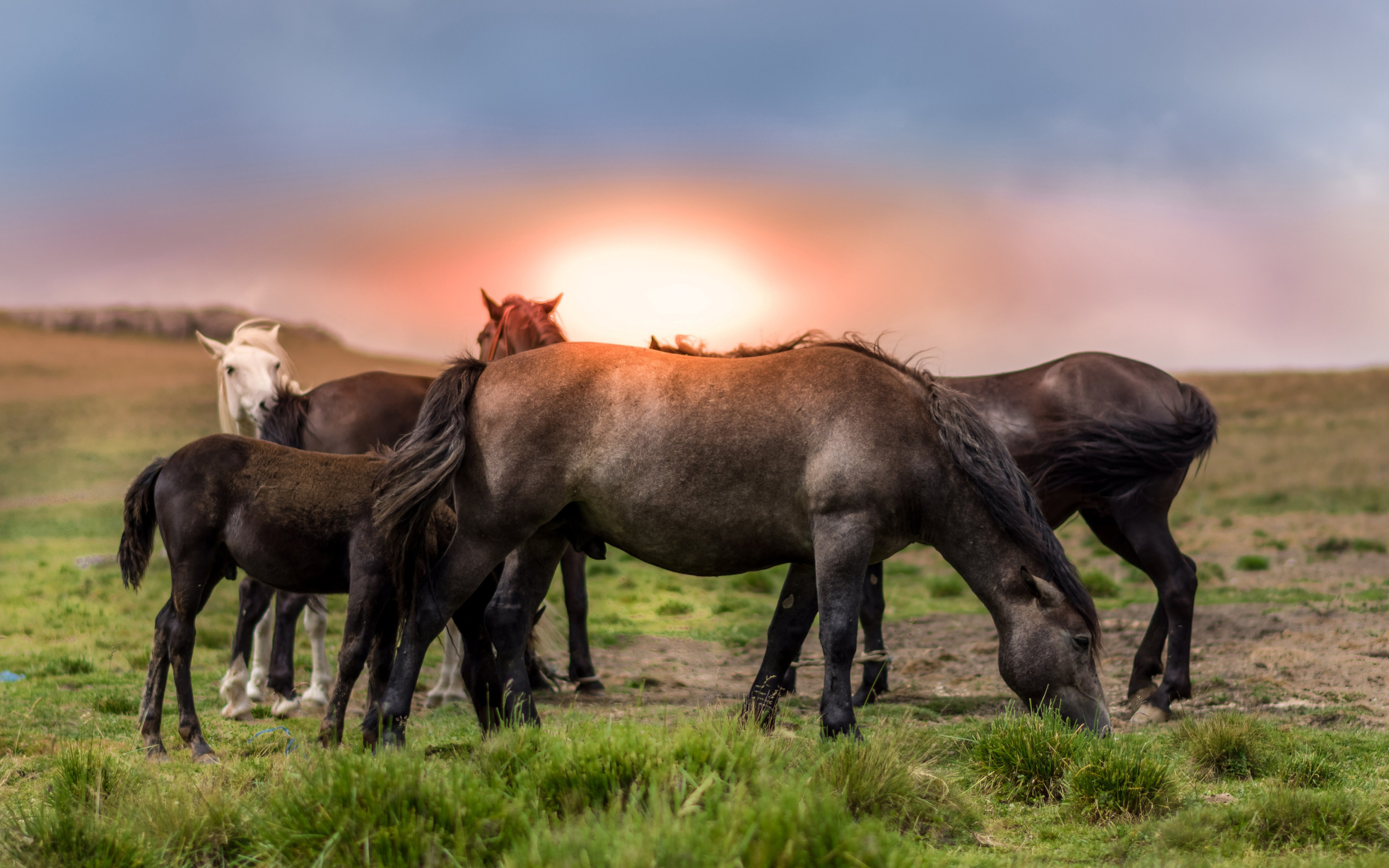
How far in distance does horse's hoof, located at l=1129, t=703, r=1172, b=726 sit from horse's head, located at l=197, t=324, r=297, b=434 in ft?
22.4

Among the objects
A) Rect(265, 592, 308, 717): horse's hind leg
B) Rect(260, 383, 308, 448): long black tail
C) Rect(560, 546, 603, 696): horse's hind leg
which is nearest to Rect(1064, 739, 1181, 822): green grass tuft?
Rect(560, 546, 603, 696): horse's hind leg

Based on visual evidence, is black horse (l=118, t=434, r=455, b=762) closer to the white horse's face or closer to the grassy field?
the grassy field

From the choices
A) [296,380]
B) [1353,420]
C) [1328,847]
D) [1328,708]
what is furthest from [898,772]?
[1353,420]

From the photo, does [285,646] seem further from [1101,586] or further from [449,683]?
[1101,586]

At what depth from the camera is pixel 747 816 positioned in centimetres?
283

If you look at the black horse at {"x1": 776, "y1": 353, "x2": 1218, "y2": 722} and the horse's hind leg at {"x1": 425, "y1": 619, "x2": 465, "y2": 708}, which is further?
the horse's hind leg at {"x1": 425, "y1": 619, "x2": 465, "y2": 708}

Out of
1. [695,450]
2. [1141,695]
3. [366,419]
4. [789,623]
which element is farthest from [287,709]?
[1141,695]

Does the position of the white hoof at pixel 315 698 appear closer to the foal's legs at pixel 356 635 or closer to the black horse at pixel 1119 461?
the foal's legs at pixel 356 635

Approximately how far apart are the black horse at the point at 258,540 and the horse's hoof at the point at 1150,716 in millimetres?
4672

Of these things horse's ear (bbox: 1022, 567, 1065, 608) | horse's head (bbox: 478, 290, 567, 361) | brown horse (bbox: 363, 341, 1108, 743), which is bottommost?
horse's ear (bbox: 1022, 567, 1065, 608)

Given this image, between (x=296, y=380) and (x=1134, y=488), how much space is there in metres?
7.12

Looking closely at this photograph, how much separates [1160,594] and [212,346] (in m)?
8.23

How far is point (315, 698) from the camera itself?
774cm

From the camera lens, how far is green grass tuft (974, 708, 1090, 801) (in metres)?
4.30
